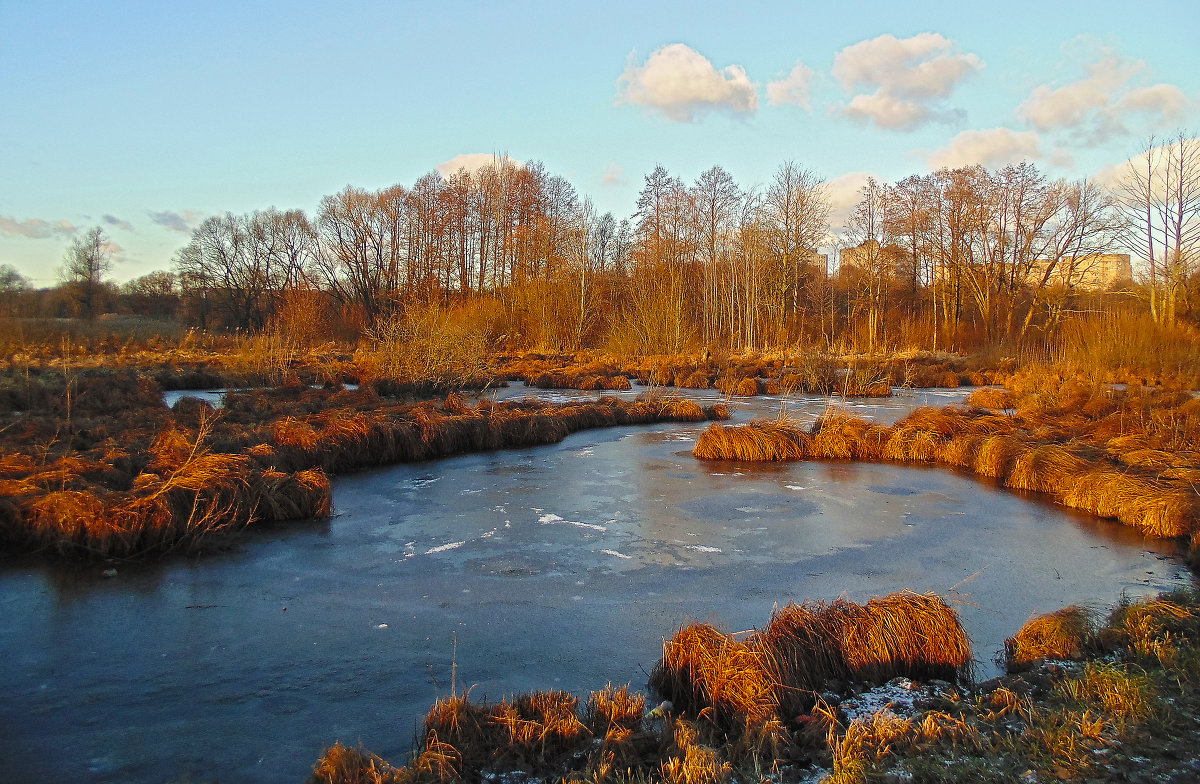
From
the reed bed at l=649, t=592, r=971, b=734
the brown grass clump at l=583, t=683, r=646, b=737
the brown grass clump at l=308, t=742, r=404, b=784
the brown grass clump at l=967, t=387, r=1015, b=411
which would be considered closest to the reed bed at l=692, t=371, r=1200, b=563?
the brown grass clump at l=967, t=387, r=1015, b=411

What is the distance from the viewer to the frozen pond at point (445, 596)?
13.1 feet

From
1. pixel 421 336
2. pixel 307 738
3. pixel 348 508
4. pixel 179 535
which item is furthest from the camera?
pixel 421 336

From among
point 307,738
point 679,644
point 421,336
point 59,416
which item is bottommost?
point 307,738

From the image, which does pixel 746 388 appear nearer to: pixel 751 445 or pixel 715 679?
pixel 751 445

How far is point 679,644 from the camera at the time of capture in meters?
4.36

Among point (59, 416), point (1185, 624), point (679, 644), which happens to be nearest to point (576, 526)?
point (679, 644)

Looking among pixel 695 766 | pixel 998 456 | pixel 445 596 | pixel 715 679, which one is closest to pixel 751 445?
pixel 998 456

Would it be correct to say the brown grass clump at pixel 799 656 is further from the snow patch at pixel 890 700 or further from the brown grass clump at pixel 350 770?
the brown grass clump at pixel 350 770

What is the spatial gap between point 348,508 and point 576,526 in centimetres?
285

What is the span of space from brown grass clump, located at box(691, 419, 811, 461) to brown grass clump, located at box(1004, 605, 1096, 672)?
720cm

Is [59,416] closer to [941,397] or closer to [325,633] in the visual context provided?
[325,633]

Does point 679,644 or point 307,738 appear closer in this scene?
point 307,738

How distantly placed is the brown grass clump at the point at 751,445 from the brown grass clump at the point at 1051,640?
7.20 metres

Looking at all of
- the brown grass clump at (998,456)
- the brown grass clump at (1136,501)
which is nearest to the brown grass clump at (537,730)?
the brown grass clump at (1136,501)
